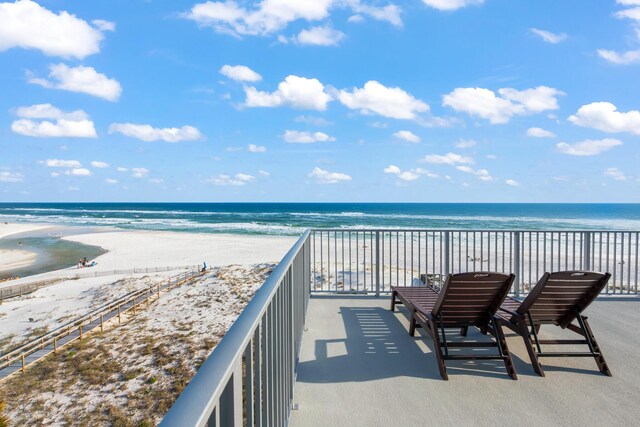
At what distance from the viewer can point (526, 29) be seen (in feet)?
47.7

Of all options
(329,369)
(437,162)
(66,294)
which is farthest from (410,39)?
(437,162)

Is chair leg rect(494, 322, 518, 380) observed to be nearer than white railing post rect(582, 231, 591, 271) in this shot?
Yes

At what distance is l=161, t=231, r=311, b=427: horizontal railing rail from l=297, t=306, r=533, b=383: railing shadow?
0.72 meters

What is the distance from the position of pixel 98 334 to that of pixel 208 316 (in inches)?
113

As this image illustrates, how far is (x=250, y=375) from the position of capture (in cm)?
114

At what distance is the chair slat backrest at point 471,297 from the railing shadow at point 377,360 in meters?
0.36


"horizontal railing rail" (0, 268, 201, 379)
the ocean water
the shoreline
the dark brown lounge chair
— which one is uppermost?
the dark brown lounge chair

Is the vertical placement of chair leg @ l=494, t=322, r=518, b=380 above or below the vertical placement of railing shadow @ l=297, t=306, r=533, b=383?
above

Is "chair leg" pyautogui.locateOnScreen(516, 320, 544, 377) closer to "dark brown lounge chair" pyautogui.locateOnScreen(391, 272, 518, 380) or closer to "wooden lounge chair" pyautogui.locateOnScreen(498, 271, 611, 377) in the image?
"wooden lounge chair" pyautogui.locateOnScreen(498, 271, 611, 377)

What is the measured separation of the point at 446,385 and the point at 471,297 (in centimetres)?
69

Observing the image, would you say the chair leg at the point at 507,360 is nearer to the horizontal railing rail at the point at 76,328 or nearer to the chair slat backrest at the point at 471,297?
the chair slat backrest at the point at 471,297

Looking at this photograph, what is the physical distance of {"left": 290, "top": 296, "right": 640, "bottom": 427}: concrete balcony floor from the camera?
7.59ft

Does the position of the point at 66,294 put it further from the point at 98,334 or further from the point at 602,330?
the point at 602,330

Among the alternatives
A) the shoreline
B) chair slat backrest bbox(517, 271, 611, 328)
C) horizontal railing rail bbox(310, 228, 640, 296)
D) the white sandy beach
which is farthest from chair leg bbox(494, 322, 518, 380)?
the shoreline
